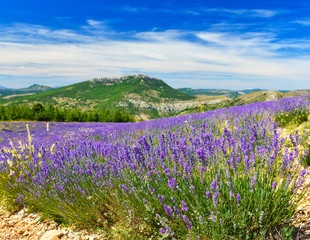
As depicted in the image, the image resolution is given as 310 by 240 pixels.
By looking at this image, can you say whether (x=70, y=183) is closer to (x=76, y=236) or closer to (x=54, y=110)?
(x=76, y=236)

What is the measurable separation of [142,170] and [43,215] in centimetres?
198

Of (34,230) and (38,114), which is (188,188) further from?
(38,114)

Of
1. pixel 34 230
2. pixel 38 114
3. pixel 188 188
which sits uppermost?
pixel 188 188

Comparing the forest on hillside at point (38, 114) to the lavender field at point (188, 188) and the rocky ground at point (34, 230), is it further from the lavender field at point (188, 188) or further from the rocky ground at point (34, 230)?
the lavender field at point (188, 188)

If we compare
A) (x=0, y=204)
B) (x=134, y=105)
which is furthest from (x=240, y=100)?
(x=0, y=204)

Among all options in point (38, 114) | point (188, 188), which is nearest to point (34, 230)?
point (188, 188)

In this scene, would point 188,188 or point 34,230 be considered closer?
point 188,188

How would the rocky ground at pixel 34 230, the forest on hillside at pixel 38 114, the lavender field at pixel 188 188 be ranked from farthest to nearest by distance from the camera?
1. the forest on hillside at pixel 38 114
2. the rocky ground at pixel 34 230
3. the lavender field at pixel 188 188

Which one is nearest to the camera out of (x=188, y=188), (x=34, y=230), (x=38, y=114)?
(x=188, y=188)

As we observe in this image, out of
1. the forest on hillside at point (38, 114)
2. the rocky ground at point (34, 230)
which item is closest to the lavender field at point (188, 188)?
the rocky ground at point (34, 230)

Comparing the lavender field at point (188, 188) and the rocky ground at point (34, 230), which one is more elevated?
the lavender field at point (188, 188)

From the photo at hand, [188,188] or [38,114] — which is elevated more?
[188,188]

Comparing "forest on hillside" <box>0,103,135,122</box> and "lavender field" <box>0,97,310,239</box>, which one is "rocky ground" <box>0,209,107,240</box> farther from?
"forest on hillside" <box>0,103,135,122</box>

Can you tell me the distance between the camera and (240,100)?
145500 mm
